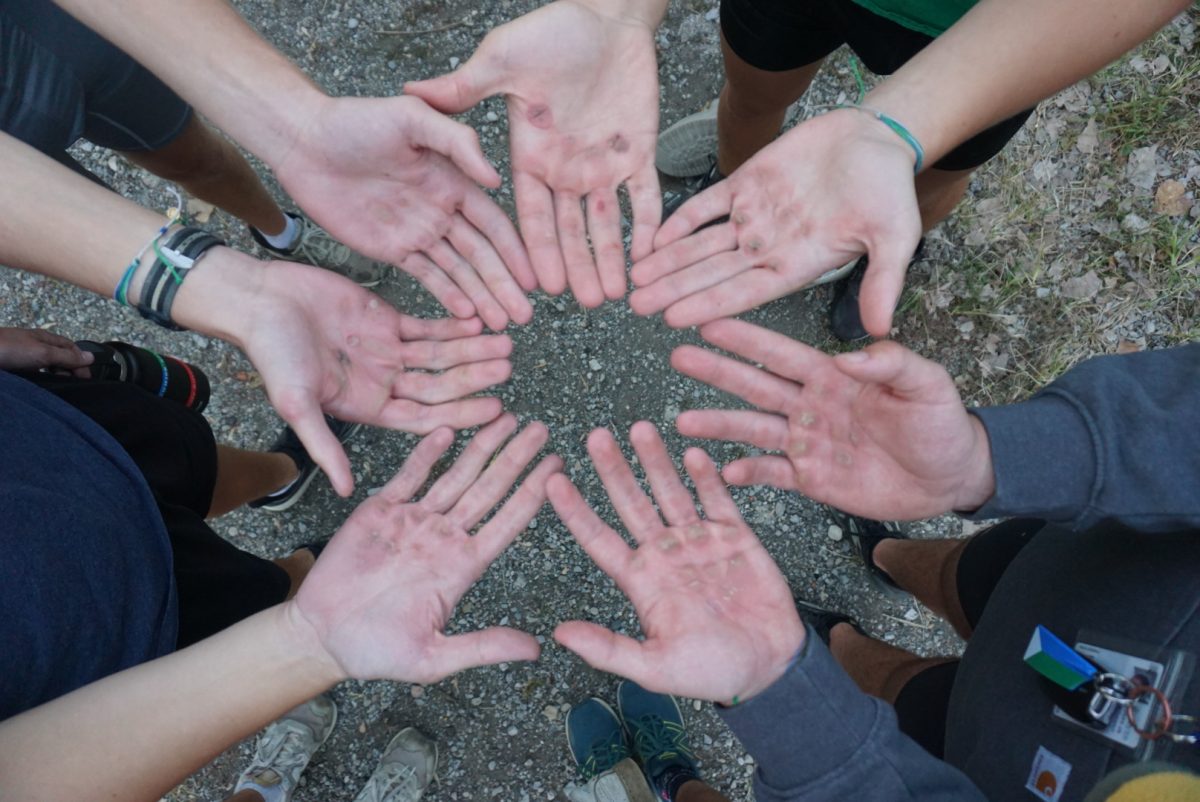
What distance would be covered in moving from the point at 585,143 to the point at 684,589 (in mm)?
1184

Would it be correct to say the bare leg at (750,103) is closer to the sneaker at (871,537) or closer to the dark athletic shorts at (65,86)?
the sneaker at (871,537)

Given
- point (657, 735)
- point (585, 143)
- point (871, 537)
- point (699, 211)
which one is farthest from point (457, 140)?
point (657, 735)

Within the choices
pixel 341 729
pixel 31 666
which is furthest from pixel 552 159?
pixel 341 729

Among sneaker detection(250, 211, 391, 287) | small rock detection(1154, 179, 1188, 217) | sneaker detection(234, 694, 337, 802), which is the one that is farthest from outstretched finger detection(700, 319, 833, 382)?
small rock detection(1154, 179, 1188, 217)

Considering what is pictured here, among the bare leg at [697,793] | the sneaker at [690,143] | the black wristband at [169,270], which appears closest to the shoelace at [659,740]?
the bare leg at [697,793]

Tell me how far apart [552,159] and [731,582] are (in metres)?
1.19

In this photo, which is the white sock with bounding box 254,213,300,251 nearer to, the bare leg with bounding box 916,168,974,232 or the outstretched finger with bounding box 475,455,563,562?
the outstretched finger with bounding box 475,455,563,562

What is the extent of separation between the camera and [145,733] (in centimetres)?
141

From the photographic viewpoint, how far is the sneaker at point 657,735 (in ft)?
8.63

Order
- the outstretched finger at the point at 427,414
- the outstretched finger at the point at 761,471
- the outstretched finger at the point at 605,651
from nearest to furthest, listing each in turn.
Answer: the outstretched finger at the point at 605,651 → the outstretched finger at the point at 761,471 → the outstretched finger at the point at 427,414

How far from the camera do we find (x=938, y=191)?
2219 millimetres

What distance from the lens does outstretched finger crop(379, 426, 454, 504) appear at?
179cm

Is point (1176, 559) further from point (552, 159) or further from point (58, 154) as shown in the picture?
point (58, 154)

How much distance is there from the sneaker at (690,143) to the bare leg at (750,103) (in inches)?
9.4
